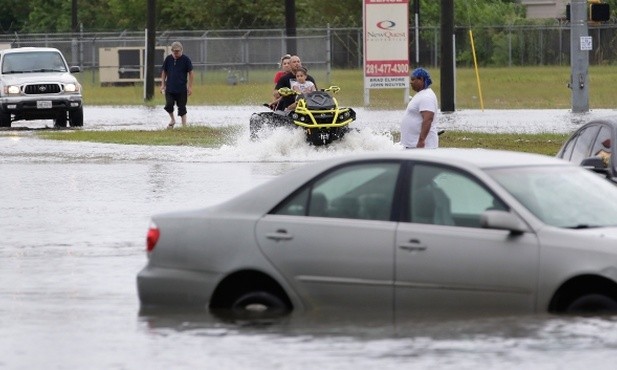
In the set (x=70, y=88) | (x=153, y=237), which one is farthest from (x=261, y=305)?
(x=70, y=88)

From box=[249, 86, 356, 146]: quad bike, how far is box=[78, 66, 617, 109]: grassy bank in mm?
18816

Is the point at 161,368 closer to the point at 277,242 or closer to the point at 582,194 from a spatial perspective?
the point at 277,242

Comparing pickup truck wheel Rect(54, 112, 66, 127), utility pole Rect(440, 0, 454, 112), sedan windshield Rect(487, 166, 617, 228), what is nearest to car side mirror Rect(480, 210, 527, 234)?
sedan windshield Rect(487, 166, 617, 228)

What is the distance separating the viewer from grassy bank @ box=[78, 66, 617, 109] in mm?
51344

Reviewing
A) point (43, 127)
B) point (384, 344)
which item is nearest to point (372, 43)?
point (43, 127)

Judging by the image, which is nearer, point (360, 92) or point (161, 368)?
point (161, 368)

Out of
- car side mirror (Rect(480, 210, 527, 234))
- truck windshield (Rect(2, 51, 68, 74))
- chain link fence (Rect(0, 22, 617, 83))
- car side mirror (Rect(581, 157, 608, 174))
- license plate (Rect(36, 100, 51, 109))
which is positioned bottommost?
car side mirror (Rect(480, 210, 527, 234))

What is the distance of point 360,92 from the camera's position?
5925 cm

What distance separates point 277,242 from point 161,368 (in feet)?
5.24

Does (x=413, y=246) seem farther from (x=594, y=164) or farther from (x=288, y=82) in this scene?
(x=288, y=82)

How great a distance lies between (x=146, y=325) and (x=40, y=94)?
28859mm

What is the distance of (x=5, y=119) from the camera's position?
1599 inches

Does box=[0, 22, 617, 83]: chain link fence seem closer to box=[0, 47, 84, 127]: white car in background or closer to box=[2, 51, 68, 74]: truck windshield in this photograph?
box=[2, 51, 68, 74]: truck windshield

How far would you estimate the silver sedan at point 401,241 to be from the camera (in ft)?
33.6
